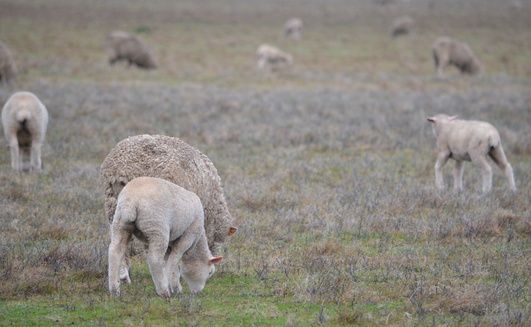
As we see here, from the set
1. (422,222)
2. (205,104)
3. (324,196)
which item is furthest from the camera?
(205,104)

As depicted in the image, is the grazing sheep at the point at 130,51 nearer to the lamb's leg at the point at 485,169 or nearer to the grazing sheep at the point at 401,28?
the lamb's leg at the point at 485,169

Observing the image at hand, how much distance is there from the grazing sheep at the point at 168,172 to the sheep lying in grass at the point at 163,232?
52 centimetres

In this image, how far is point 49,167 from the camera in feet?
34.3

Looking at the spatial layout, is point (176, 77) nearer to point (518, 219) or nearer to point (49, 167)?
point (49, 167)

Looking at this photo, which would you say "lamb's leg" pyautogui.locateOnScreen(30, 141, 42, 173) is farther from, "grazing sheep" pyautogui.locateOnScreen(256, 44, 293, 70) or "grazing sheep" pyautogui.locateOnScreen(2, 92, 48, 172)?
"grazing sheep" pyautogui.locateOnScreen(256, 44, 293, 70)

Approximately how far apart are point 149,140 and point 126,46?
2027 cm

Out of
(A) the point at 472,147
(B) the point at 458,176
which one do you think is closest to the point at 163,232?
(A) the point at 472,147

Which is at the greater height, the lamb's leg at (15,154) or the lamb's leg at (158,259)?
the lamb's leg at (158,259)

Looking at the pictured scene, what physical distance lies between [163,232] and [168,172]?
1045 millimetres

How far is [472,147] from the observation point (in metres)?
9.46

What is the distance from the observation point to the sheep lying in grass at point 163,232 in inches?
197

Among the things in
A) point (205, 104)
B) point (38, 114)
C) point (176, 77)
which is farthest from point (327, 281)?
point (176, 77)

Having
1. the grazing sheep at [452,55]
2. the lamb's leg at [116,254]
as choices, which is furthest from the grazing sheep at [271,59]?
the lamb's leg at [116,254]

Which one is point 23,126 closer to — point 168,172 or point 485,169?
point 168,172
